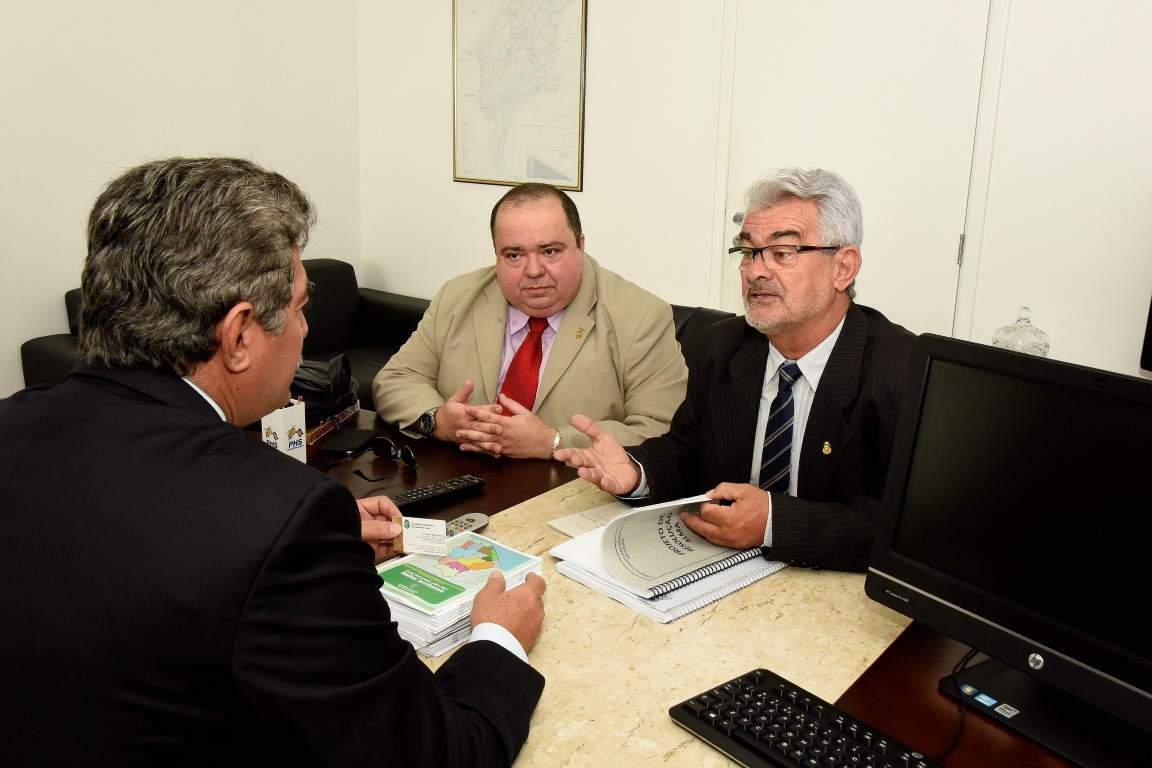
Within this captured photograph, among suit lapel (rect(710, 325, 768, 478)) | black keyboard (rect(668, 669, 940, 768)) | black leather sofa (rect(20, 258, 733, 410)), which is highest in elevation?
suit lapel (rect(710, 325, 768, 478))

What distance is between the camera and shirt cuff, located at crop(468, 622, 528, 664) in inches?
47.9

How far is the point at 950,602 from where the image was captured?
1213mm

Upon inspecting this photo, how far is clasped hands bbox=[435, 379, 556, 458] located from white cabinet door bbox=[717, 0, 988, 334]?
1.65m

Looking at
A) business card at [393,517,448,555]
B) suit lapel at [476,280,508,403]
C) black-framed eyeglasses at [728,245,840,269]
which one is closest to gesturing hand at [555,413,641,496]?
business card at [393,517,448,555]

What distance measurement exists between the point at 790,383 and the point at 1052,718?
0.96 meters

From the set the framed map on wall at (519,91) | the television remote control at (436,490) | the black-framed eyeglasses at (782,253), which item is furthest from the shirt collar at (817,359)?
the framed map on wall at (519,91)

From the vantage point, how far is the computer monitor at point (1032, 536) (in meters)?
1.03

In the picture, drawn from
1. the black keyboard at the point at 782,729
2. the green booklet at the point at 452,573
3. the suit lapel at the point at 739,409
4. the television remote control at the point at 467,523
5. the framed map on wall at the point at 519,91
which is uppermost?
the framed map on wall at the point at 519,91

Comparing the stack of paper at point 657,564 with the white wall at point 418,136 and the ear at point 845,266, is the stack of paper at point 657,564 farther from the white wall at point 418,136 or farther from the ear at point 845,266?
the white wall at point 418,136

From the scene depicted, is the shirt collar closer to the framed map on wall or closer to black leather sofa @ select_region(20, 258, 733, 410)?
the framed map on wall

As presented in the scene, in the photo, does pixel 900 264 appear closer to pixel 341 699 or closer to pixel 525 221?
pixel 525 221

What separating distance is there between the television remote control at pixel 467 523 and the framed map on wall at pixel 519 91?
269cm

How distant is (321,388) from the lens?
2.30 metres

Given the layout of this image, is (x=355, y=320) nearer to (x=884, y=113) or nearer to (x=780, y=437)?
(x=884, y=113)
